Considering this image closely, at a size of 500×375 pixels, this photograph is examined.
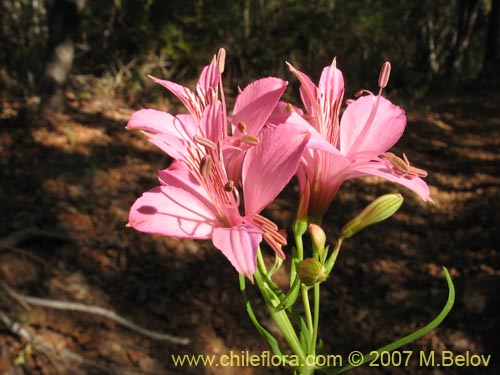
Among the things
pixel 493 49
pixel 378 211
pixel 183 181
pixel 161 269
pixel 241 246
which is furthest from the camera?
pixel 493 49

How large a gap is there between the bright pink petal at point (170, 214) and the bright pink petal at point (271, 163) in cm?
8

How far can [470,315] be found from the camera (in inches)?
98.0

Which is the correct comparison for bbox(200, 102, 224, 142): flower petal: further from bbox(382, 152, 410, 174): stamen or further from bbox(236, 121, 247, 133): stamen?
bbox(382, 152, 410, 174): stamen

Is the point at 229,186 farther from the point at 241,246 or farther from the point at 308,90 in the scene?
the point at 308,90

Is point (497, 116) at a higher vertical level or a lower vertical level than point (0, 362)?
higher

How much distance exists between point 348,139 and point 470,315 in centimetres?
202

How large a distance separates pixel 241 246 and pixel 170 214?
0.13 metres

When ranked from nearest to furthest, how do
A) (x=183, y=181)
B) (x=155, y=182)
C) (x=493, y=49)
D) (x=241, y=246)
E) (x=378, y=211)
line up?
(x=241, y=246)
(x=183, y=181)
(x=378, y=211)
(x=155, y=182)
(x=493, y=49)

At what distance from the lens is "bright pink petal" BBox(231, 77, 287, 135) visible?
30.7 inches

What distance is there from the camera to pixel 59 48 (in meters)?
3.53

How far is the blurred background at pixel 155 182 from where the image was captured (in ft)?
7.72

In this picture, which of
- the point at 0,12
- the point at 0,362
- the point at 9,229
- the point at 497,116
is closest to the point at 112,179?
the point at 9,229

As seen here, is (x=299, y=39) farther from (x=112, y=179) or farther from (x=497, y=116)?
(x=112, y=179)

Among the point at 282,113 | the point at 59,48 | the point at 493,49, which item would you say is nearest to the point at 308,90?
the point at 282,113
